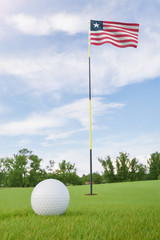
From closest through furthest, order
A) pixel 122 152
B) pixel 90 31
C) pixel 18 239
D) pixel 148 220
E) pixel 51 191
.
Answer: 1. pixel 18 239
2. pixel 148 220
3. pixel 51 191
4. pixel 90 31
5. pixel 122 152

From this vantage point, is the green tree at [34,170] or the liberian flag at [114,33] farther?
the green tree at [34,170]

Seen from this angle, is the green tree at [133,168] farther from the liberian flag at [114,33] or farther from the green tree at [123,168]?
the liberian flag at [114,33]

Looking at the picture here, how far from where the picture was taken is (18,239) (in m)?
2.86

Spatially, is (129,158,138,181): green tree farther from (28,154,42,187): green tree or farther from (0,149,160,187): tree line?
(28,154,42,187): green tree

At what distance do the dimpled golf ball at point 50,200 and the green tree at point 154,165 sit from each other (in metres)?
28.9

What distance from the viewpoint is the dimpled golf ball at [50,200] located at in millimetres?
4988

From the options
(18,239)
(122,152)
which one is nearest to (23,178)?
(122,152)

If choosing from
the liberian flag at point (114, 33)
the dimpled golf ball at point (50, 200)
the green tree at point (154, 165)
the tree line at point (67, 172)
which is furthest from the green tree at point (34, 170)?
the dimpled golf ball at point (50, 200)

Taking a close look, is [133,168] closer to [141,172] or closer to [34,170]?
[141,172]

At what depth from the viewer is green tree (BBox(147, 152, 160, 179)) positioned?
3225 centimetres

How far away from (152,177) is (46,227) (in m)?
30.3

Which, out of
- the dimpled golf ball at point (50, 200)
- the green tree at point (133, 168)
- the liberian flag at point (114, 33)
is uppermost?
the liberian flag at point (114, 33)

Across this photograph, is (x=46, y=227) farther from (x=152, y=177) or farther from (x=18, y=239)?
(x=152, y=177)

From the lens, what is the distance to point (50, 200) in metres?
4.99
